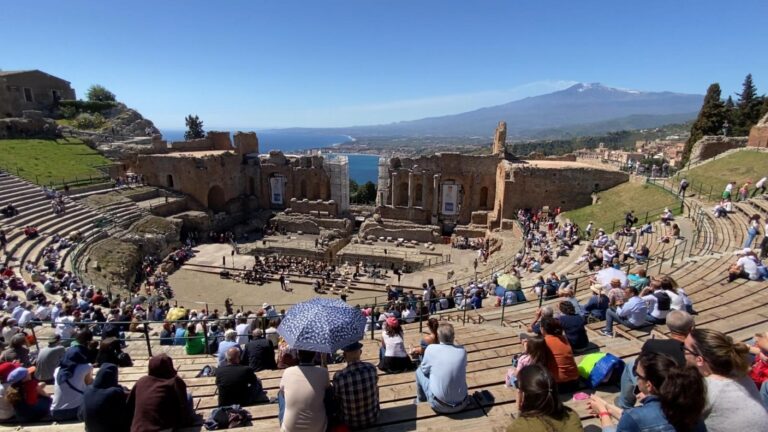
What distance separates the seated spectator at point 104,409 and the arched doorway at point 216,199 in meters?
34.8

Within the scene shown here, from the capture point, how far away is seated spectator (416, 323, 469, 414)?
199 inches

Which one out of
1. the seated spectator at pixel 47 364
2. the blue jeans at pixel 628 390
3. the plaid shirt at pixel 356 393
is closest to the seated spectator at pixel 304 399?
the plaid shirt at pixel 356 393

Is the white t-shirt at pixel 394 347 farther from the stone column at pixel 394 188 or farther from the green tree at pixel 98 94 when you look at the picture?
the green tree at pixel 98 94

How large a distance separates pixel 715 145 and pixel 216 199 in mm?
40244

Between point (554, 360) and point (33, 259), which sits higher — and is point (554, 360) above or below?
above

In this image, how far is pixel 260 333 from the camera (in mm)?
9094

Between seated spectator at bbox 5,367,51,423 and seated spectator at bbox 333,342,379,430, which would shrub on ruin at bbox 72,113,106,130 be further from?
seated spectator at bbox 333,342,379,430

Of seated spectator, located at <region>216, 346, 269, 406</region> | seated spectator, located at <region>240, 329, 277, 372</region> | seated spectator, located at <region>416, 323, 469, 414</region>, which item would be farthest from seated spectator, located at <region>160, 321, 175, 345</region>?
seated spectator, located at <region>416, 323, 469, 414</region>

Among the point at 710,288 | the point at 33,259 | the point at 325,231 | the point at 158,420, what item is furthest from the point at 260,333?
the point at 325,231

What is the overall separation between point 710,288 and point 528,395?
30.0 feet

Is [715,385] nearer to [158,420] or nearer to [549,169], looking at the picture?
[158,420]

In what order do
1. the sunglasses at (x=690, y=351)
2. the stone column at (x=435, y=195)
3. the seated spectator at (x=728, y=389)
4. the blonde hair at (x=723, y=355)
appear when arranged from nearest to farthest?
the seated spectator at (x=728, y=389), the blonde hair at (x=723, y=355), the sunglasses at (x=690, y=351), the stone column at (x=435, y=195)

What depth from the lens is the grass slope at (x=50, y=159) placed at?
95.5 ft

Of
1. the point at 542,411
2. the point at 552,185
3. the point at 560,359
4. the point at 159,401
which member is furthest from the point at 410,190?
the point at 542,411
